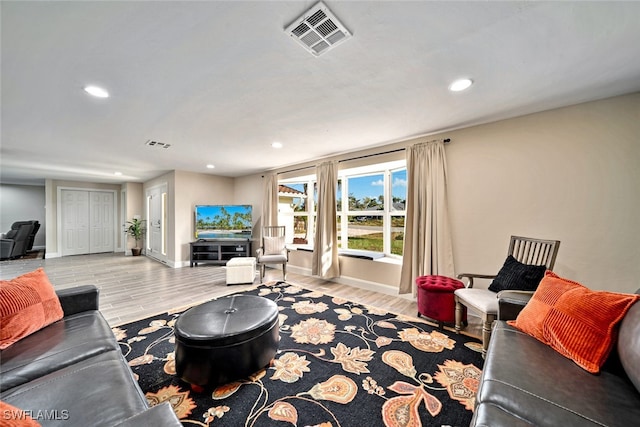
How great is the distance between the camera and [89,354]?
4.30ft

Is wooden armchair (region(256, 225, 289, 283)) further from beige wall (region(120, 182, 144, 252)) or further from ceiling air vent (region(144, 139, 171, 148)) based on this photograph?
beige wall (region(120, 182, 144, 252))

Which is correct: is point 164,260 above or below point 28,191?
below

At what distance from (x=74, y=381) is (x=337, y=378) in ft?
5.02

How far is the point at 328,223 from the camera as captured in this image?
4.29 metres

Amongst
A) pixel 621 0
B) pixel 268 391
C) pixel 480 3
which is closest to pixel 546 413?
pixel 268 391

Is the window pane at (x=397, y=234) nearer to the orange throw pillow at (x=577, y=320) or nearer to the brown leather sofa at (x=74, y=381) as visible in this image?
the orange throw pillow at (x=577, y=320)

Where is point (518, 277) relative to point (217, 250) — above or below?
above

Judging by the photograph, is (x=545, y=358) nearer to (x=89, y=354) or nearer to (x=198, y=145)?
(x=89, y=354)

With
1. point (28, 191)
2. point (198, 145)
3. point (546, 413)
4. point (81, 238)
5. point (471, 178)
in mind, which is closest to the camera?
point (546, 413)

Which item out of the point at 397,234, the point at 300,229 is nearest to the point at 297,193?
the point at 300,229

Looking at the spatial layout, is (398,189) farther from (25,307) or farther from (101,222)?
(101,222)

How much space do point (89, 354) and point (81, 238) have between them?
8707 mm

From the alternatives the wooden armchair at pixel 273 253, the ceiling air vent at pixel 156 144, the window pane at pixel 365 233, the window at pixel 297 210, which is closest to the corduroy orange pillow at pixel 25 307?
the ceiling air vent at pixel 156 144

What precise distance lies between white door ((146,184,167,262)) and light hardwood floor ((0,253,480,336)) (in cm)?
38
